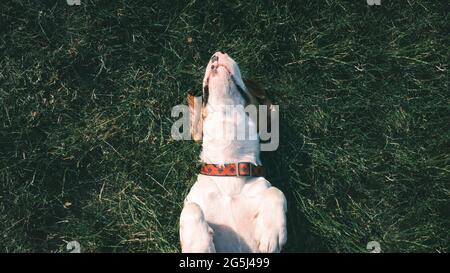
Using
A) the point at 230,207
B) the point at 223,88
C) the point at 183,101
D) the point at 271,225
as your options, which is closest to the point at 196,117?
the point at 223,88

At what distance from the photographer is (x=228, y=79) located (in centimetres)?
387

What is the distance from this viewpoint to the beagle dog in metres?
3.57

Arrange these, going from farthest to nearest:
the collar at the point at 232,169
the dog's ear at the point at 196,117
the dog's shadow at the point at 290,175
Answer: the dog's shadow at the point at 290,175 → the dog's ear at the point at 196,117 → the collar at the point at 232,169

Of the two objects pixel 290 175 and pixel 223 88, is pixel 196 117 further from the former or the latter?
pixel 290 175

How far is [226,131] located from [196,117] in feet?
1.38

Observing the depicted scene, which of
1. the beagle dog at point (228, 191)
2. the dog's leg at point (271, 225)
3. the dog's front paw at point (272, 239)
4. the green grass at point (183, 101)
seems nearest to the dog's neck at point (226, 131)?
the beagle dog at point (228, 191)

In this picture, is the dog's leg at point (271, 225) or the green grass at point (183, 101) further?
the green grass at point (183, 101)

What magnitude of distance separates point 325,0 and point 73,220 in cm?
267

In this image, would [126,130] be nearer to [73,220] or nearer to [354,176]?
[73,220]

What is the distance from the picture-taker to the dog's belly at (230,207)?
3.68m

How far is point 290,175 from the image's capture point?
4.51 metres

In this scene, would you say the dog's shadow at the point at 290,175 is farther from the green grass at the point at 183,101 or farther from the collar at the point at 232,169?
the collar at the point at 232,169
